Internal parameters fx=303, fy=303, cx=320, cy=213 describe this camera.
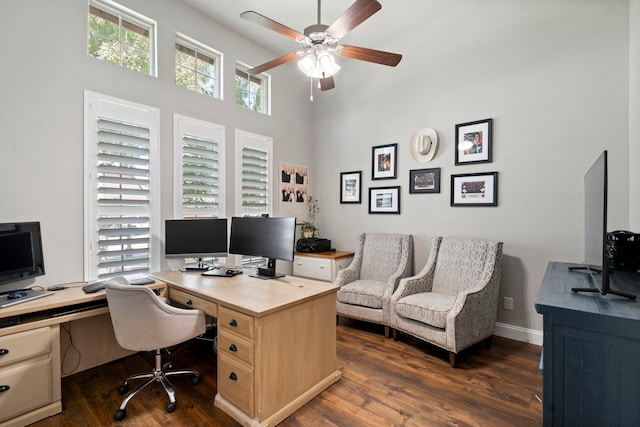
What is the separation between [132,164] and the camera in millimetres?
2781

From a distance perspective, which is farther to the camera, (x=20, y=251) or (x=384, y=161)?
(x=384, y=161)

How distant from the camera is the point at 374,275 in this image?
3.80m

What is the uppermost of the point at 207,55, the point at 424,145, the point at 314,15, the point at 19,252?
the point at 314,15

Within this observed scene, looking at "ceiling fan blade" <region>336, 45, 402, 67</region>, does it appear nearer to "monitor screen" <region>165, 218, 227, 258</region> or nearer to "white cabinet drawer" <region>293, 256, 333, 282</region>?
"monitor screen" <region>165, 218, 227, 258</region>

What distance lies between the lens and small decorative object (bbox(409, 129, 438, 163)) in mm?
3566

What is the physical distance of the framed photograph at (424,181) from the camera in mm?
3568

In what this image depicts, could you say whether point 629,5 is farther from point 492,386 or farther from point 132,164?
point 132,164

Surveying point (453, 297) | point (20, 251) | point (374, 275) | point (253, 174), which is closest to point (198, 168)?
point (253, 174)

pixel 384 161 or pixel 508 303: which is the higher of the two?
pixel 384 161

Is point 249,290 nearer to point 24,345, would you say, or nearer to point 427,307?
point 24,345

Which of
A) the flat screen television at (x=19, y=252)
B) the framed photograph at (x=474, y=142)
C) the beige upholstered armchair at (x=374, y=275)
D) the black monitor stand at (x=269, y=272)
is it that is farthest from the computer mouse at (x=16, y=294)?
the framed photograph at (x=474, y=142)

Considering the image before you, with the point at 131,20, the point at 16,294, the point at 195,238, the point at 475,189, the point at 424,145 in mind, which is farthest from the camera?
the point at 424,145

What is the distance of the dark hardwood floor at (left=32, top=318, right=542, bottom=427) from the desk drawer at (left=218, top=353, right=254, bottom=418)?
0.14 metres

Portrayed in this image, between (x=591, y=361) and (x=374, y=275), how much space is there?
2.62 metres
